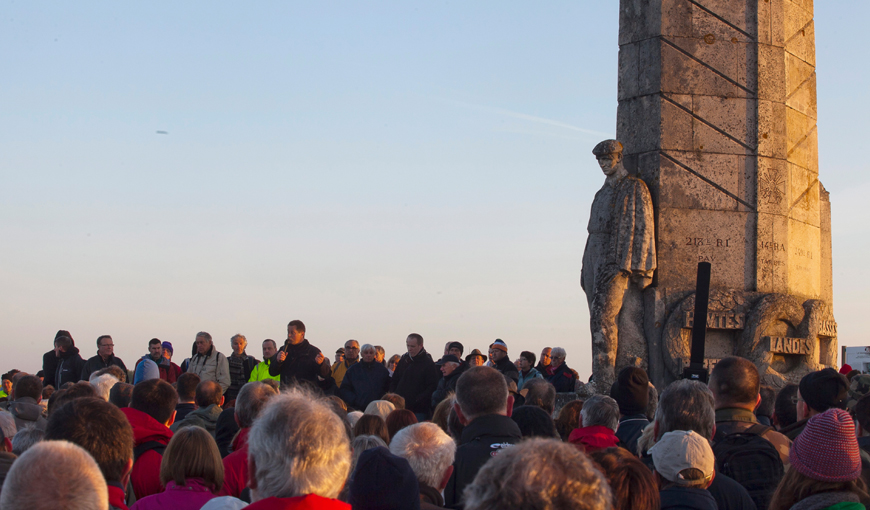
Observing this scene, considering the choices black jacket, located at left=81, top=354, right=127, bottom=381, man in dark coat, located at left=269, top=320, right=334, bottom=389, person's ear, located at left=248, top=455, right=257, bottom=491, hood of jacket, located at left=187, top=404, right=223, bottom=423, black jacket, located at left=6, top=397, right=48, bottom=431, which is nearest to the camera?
person's ear, located at left=248, top=455, right=257, bottom=491

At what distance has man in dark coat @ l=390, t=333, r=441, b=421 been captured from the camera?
965 cm

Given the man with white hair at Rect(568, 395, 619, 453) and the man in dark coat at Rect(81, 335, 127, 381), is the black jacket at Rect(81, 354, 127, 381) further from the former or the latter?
the man with white hair at Rect(568, 395, 619, 453)

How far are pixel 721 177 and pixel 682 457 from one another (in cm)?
710

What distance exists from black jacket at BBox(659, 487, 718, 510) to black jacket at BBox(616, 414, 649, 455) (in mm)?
1667

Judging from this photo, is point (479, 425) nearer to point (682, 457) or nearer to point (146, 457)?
point (682, 457)

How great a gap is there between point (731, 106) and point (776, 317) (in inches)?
92.4

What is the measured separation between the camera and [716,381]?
4504mm

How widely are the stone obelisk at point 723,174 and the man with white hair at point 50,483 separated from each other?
26.4 ft

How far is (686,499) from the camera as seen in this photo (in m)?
3.23

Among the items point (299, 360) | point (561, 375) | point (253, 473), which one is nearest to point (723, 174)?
point (561, 375)

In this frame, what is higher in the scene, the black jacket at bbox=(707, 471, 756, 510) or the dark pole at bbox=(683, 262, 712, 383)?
the dark pole at bbox=(683, 262, 712, 383)

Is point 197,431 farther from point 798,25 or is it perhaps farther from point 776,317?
point 798,25

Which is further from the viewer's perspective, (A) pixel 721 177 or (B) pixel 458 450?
(A) pixel 721 177

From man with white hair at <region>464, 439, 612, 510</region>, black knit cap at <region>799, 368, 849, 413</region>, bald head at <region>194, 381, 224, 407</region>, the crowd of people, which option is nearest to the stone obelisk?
the crowd of people
